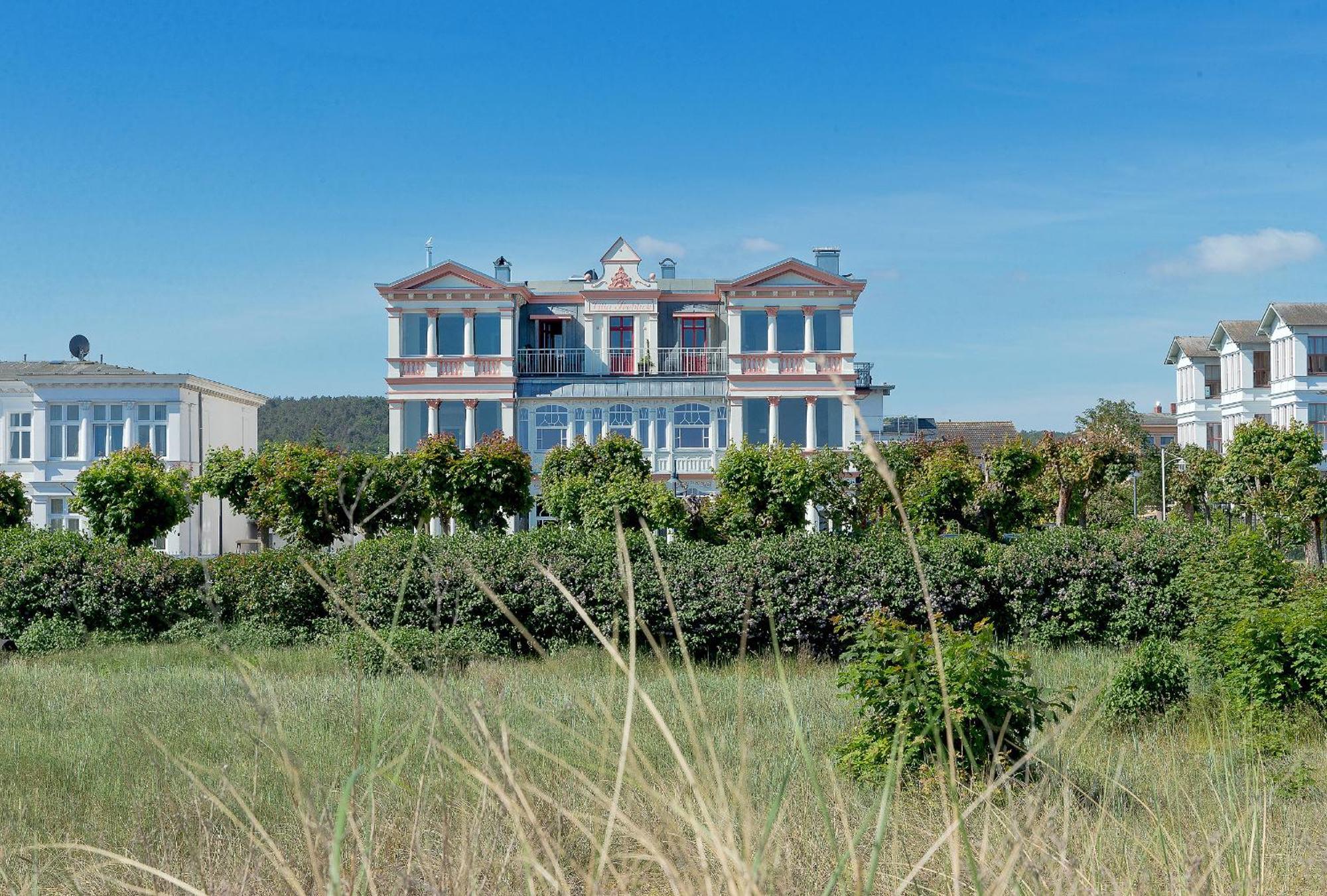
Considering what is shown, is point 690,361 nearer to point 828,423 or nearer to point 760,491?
point 828,423

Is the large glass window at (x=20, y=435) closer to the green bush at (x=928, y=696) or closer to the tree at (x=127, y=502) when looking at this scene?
the tree at (x=127, y=502)

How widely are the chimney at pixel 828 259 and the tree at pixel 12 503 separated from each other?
77.1 ft

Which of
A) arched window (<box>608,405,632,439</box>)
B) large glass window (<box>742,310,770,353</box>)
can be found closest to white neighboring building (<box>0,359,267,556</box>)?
arched window (<box>608,405,632,439</box>)

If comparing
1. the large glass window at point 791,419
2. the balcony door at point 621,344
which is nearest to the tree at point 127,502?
the balcony door at point 621,344

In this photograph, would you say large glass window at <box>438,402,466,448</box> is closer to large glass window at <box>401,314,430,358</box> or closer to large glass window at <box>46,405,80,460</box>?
large glass window at <box>401,314,430,358</box>

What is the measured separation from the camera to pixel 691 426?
3659 centimetres

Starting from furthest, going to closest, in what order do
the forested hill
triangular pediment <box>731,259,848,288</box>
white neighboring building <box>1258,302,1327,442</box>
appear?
the forested hill < white neighboring building <box>1258,302,1327,442</box> < triangular pediment <box>731,259,848,288</box>

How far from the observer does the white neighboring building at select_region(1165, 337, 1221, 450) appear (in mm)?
53906

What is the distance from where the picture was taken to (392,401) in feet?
119

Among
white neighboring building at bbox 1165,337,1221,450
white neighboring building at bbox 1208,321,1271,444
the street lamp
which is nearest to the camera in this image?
the street lamp

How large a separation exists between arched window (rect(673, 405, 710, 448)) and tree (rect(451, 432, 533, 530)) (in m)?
12.2

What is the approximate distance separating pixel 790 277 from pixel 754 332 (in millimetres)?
2029

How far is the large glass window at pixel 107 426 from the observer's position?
124 feet

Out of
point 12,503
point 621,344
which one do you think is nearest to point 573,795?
point 12,503
